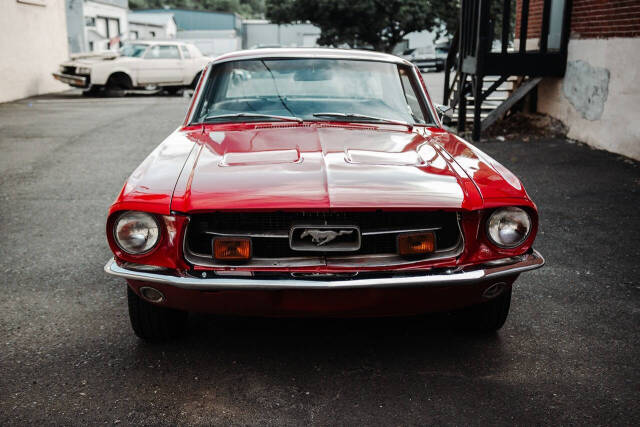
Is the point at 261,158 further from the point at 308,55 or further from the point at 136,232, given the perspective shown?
the point at 308,55

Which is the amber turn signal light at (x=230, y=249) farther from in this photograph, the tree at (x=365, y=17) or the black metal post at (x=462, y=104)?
the tree at (x=365, y=17)

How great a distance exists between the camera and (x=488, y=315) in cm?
310

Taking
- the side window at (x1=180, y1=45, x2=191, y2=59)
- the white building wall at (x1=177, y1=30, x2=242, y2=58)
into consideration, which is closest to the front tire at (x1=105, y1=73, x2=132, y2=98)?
the side window at (x1=180, y1=45, x2=191, y2=59)

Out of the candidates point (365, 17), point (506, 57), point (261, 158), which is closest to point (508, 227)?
point (261, 158)

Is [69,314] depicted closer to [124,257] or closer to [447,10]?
[124,257]

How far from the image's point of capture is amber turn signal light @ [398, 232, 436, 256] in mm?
2641

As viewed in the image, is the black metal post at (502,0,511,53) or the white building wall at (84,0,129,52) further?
the white building wall at (84,0,129,52)

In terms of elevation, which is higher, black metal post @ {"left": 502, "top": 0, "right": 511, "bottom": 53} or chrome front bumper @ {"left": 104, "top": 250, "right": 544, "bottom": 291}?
black metal post @ {"left": 502, "top": 0, "right": 511, "bottom": 53}

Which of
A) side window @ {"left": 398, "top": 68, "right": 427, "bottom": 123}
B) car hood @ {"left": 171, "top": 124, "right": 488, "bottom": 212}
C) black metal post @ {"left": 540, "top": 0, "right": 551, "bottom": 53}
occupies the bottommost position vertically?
car hood @ {"left": 171, "top": 124, "right": 488, "bottom": 212}

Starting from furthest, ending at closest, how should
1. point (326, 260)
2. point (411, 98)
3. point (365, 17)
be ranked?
point (365, 17) < point (411, 98) < point (326, 260)

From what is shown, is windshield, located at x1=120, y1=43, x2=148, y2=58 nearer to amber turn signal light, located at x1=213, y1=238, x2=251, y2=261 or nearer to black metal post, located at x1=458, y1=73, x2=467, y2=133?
black metal post, located at x1=458, y1=73, x2=467, y2=133

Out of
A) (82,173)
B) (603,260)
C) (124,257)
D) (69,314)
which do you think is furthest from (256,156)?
(82,173)

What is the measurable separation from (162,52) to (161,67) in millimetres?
433

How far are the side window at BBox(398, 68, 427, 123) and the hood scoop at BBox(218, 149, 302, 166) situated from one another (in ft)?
3.67
